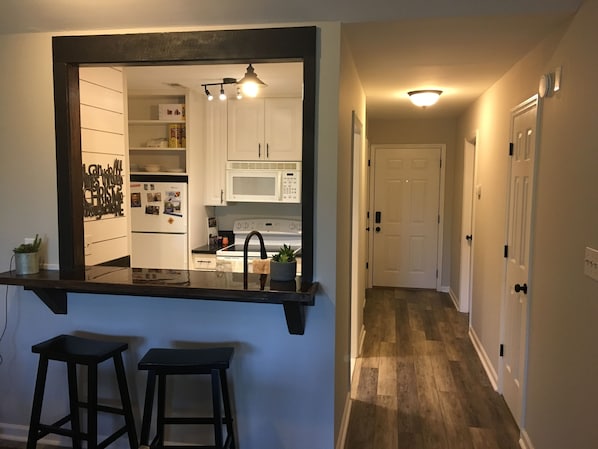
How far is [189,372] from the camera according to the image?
7.18 ft

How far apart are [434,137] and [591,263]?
4634 mm

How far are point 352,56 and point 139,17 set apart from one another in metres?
1.23

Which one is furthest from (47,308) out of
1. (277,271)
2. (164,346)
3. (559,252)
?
(559,252)

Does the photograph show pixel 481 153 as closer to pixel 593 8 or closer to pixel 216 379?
pixel 593 8

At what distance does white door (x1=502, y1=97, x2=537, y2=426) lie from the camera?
112 inches

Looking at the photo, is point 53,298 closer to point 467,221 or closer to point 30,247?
point 30,247

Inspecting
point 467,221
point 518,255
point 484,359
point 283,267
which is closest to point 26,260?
point 283,267

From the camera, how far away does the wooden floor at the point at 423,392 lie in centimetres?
289

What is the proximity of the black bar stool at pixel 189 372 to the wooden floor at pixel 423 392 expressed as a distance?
3.04ft

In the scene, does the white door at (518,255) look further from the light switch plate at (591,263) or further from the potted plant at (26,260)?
the potted plant at (26,260)

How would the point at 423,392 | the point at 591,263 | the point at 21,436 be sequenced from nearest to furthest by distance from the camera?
the point at 591,263, the point at 21,436, the point at 423,392

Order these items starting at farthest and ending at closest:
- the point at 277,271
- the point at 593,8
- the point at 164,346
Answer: the point at 164,346, the point at 277,271, the point at 593,8

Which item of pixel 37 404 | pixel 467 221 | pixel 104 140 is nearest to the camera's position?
pixel 37 404

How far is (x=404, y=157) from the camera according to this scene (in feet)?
21.1
